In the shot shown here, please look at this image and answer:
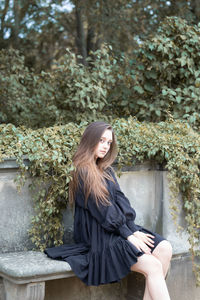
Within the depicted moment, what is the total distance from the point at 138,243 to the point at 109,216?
11.6 inches

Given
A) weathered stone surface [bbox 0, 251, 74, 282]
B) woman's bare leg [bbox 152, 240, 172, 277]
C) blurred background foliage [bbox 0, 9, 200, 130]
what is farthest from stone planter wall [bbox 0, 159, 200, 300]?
blurred background foliage [bbox 0, 9, 200, 130]

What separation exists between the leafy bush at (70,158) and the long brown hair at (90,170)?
0.08m

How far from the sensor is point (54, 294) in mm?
3170

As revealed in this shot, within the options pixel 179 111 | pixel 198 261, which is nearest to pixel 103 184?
pixel 198 261

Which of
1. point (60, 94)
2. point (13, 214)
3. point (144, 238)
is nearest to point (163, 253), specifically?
point (144, 238)

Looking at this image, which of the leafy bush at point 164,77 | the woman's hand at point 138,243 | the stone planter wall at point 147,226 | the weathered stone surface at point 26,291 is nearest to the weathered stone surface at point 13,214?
the stone planter wall at point 147,226

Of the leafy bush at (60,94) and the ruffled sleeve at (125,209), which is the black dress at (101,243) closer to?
the ruffled sleeve at (125,209)

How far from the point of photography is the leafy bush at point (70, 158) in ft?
9.67

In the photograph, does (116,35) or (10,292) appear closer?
(10,292)

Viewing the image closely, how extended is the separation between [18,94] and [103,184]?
2701mm

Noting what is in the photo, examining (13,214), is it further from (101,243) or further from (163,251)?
(163,251)

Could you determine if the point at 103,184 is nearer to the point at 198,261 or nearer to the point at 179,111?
the point at 198,261

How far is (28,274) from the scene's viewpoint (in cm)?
256

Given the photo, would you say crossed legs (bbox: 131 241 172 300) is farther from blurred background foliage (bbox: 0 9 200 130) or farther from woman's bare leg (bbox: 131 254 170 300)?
blurred background foliage (bbox: 0 9 200 130)
